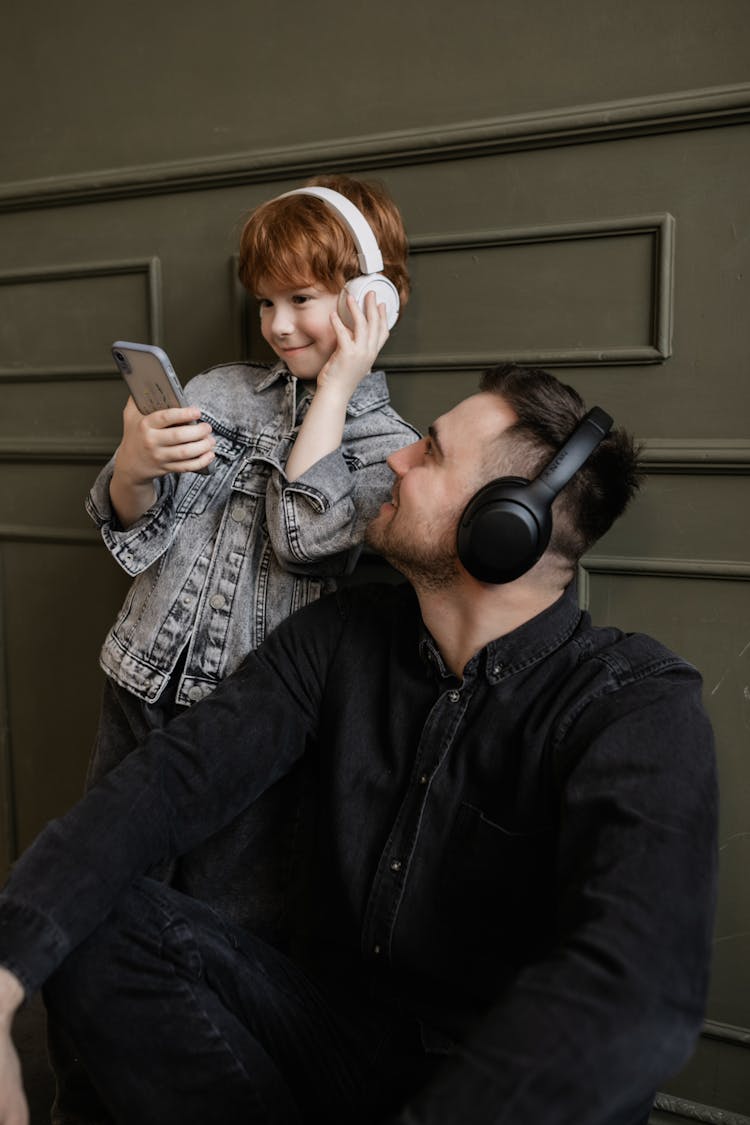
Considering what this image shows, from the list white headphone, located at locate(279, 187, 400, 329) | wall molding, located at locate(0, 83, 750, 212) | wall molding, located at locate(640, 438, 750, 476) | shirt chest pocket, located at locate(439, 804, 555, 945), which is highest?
wall molding, located at locate(0, 83, 750, 212)

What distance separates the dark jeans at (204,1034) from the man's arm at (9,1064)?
0.27 feet

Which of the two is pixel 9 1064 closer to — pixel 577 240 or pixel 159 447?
pixel 159 447

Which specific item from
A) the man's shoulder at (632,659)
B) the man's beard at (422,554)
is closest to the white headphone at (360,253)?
the man's beard at (422,554)

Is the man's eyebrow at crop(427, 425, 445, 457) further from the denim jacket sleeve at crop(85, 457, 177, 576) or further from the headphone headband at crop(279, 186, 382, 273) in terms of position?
the denim jacket sleeve at crop(85, 457, 177, 576)

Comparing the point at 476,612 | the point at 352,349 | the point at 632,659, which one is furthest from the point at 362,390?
the point at 632,659

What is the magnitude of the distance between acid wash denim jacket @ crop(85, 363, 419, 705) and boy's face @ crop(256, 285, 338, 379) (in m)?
0.05

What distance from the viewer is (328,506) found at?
1.41 meters

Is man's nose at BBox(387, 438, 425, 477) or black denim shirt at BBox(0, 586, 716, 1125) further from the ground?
man's nose at BBox(387, 438, 425, 477)

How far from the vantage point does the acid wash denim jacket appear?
1.49 metres

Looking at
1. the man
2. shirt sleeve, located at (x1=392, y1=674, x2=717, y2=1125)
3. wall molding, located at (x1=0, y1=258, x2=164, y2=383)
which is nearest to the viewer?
shirt sleeve, located at (x1=392, y1=674, x2=717, y2=1125)

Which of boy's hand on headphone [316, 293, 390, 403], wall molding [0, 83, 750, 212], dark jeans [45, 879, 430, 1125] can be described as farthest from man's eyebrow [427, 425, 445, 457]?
dark jeans [45, 879, 430, 1125]

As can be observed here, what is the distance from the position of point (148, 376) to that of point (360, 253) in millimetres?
372

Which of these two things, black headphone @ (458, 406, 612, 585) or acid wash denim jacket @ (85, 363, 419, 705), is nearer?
black headphone @ (458, 406, 612, 585)

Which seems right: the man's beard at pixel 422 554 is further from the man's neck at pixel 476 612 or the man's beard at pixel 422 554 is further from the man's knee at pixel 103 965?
the man's knee at pixel 103 965
